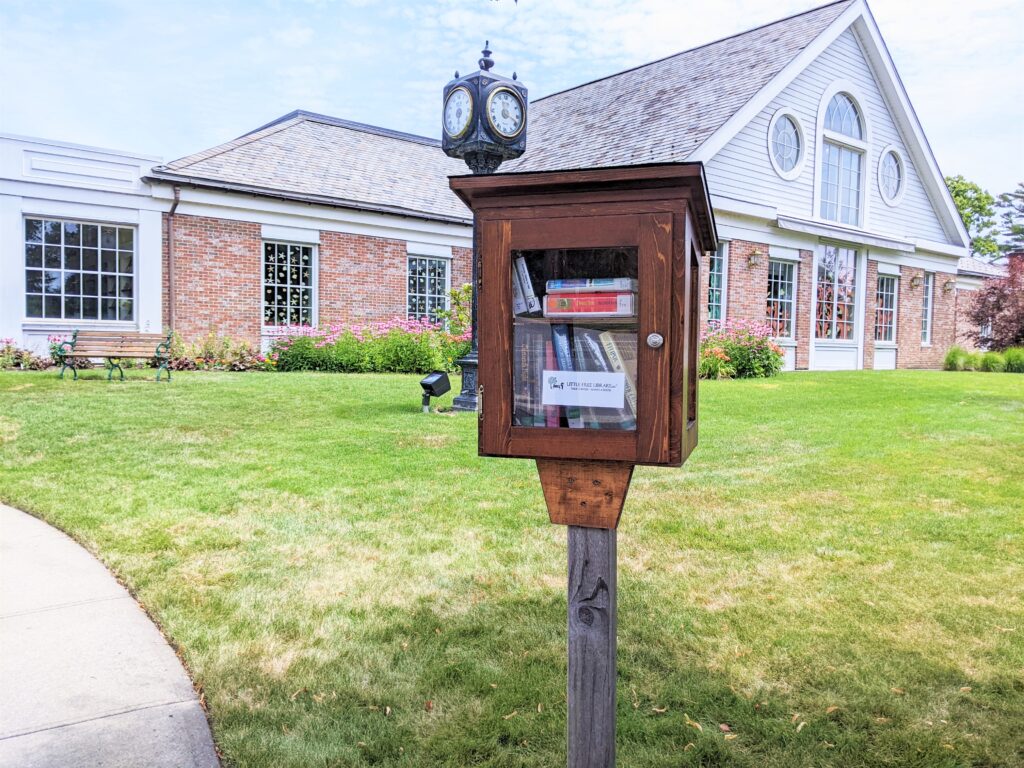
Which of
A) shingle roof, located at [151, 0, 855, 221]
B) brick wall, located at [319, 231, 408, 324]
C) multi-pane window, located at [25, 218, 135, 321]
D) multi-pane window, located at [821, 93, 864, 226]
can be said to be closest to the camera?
multi-pane window, located at [25, 218, 135, 321]

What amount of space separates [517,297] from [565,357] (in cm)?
21

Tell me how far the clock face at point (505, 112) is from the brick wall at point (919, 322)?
17.6 metres

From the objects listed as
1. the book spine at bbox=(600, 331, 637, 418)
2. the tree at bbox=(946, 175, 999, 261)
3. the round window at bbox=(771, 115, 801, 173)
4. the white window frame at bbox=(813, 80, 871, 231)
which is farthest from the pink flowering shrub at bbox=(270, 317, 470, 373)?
the tree at bbox=(946, 175, 999, 261)

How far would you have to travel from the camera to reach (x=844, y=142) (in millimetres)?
19172

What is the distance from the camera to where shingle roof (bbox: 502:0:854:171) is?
16.2 metres

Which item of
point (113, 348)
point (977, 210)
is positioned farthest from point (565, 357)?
point (977, 210)

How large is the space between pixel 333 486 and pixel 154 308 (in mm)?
10741

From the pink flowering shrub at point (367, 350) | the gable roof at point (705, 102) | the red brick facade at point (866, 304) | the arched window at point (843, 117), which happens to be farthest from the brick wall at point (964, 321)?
the pink flowering shrub at point (367, 350)

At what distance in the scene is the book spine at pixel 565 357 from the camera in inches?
76.7

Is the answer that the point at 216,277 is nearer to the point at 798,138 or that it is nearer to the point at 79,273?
the point at 79,273

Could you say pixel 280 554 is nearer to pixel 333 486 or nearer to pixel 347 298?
pixel 333 486

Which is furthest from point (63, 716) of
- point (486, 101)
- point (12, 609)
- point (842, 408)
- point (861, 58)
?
point (861, 58)

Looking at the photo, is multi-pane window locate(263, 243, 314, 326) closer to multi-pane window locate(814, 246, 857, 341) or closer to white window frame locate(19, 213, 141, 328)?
white window frame locate(19, 213, 141, 328)

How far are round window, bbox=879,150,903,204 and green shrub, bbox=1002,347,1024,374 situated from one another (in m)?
5.33
